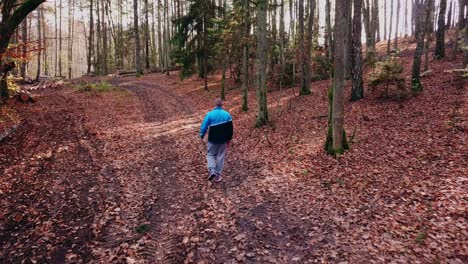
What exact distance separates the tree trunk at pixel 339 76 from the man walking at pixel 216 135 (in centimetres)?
321

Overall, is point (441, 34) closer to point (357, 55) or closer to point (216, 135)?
point (357, 55)

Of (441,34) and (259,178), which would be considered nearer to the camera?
(259,178)

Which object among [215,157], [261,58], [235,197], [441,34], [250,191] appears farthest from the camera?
[441,34]

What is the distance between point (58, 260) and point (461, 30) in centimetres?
2936

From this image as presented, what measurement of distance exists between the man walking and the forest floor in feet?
1.67

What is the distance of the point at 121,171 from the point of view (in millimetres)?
9758

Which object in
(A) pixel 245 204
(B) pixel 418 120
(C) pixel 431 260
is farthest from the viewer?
(B) pixel 418 120

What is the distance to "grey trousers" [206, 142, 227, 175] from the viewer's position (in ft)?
28.7

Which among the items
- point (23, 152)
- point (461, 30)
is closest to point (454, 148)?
point (23, 152)

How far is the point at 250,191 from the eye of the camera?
8.16 m

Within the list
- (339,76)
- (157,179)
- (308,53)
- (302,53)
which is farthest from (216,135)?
(302,53)

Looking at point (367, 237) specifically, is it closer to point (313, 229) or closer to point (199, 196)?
point (313, 229)

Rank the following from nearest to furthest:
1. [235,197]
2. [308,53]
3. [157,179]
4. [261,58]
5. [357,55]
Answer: [235,197] < [157,179] < [261,58] < [357,55] < [308,53]

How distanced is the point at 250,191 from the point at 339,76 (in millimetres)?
4134
